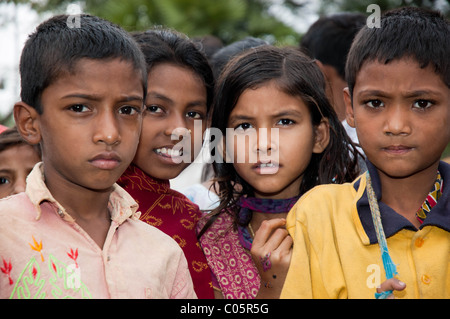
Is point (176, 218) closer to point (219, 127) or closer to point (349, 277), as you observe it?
point (219, 127)

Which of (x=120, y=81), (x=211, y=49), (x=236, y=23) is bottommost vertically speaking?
(x=236, y=23)

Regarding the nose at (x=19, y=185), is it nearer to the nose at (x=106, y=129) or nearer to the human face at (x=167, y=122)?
the human face at (x=167, y=122)

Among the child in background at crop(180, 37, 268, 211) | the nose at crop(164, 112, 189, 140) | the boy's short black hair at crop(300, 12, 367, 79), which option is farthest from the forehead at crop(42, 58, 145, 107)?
the boy's short black hair at crop(300, 12, 367, 79)

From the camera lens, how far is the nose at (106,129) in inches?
84.7

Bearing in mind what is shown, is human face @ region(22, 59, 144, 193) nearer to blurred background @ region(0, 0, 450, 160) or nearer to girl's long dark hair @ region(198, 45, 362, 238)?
girl's long dark hair @ region(198, 45, 362, 238)

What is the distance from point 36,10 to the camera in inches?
313

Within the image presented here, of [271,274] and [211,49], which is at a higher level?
[211,49]

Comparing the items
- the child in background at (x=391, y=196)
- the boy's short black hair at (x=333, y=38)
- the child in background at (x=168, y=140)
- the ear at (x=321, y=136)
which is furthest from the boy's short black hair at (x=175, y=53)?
the boy's short black hair at (x=333, y=38)

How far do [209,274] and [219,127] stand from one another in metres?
0.78

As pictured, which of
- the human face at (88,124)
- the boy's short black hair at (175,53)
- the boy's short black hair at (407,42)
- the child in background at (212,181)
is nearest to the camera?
the human face at (88,124)

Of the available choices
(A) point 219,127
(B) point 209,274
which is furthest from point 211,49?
(B) point 209,274

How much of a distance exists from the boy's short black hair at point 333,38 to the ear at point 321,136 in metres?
1.63

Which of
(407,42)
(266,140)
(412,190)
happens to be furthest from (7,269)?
(407,42)
